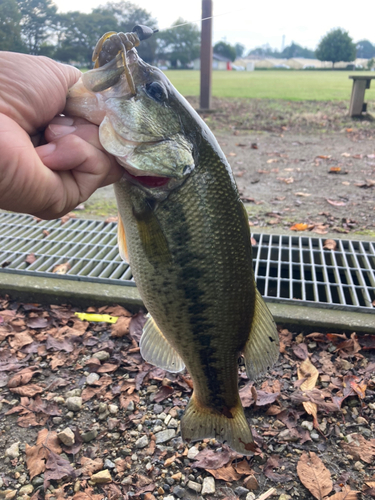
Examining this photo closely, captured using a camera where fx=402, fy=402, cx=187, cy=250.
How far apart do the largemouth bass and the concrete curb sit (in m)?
1.43

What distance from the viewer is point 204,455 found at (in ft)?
8.15

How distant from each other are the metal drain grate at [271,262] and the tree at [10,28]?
211 centimetres

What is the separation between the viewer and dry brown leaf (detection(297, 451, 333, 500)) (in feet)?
7.42

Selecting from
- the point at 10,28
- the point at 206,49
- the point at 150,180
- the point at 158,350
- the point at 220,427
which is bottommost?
the point at 220,427

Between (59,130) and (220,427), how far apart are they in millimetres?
1698

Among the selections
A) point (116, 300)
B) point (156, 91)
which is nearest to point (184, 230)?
point (156, 91)

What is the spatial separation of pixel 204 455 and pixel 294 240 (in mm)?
2725

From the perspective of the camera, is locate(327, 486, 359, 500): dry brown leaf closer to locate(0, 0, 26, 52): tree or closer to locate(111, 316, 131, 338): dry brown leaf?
locate(111, 316, 131, 338): dry brown leaf

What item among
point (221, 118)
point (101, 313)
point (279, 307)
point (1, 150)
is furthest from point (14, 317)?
point (221, 118)

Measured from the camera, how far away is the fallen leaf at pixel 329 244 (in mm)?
4348

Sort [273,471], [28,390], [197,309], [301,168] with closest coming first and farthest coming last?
[197,309]
[273,471]
[28,390]
[301,168]

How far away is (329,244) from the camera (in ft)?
14.5

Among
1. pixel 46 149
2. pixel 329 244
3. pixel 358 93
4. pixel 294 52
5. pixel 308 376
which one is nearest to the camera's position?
pixel 46 149

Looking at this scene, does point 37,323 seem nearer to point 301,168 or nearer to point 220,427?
point 220,427
